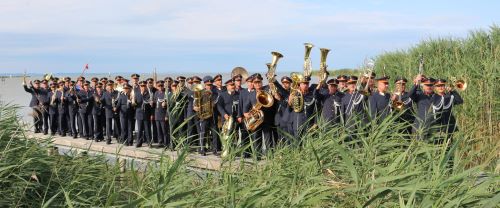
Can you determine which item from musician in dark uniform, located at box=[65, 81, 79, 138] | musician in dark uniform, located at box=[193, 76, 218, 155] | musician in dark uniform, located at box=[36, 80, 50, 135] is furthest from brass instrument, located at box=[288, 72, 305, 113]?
musician in dark uniform, located at box=[36, 80, 50, 135]

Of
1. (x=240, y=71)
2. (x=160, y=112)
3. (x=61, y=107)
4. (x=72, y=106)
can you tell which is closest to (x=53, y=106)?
(x=61, y=107)

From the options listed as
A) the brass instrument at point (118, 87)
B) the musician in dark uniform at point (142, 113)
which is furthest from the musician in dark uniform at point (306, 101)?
the brass instrument at point (118, 87)

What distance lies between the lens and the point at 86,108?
16.3 meters

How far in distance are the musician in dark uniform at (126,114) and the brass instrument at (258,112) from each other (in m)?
4.29

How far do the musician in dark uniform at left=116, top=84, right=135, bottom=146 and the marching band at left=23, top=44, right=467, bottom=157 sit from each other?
0.02m

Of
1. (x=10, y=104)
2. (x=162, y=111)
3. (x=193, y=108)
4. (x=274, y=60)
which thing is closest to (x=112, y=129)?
(x=162, y=111)

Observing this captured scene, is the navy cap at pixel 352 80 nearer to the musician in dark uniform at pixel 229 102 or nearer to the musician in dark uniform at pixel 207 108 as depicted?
the musician in dark uniform at pixel 229 102

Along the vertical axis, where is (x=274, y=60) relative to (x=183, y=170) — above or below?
above

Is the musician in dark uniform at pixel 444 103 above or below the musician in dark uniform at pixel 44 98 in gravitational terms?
above

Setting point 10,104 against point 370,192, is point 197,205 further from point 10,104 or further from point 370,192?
point 10,104

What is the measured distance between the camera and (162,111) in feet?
44.4

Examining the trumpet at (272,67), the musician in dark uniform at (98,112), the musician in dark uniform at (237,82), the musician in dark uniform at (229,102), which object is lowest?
the musician in dark uniform at (98,112)

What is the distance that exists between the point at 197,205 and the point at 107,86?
1111cm

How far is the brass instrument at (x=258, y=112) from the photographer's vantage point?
1113 cm
